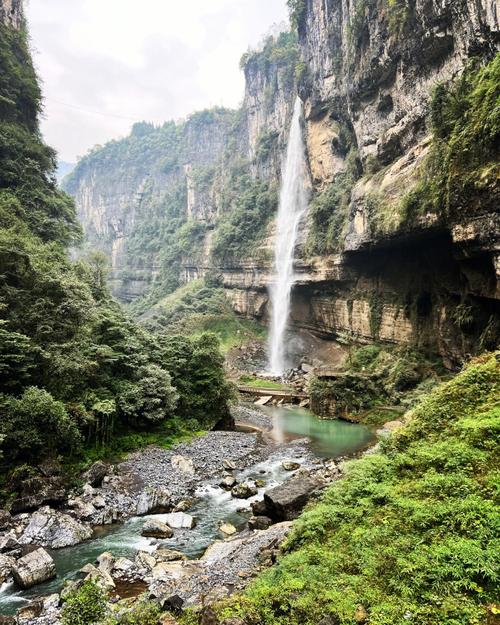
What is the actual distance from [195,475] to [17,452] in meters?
5.94

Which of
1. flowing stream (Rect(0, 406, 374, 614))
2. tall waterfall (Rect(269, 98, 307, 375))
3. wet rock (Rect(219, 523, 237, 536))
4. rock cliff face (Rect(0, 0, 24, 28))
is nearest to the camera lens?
flowing stream (Rect(0, 406, 374, 614))

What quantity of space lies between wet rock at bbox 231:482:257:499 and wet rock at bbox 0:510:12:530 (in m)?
6.21

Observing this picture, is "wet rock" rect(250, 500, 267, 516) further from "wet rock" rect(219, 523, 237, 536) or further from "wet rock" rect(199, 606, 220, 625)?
"wet rock" rect(199, 606, 220, 625)

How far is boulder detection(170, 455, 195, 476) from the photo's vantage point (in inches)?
574

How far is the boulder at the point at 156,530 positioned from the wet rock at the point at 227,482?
3.53 meters

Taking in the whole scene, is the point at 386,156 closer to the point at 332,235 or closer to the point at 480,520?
the point at 332,235

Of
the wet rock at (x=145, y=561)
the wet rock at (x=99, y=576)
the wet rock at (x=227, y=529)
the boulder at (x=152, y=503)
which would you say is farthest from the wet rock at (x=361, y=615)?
the boulder at (x=152, y=503)

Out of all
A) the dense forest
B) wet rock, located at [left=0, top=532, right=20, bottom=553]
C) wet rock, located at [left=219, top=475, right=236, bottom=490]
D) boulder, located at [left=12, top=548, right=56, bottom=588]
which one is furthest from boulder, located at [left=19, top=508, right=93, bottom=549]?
wet rock, located at [left=219, top=475, right=236, bottom=490]

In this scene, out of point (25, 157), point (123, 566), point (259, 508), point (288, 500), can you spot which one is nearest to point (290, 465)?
point (259, 508)

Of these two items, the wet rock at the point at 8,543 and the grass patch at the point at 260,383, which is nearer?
the wet rock at the point at 8,543

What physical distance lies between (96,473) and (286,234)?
39909mm

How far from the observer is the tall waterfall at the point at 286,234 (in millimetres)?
45156

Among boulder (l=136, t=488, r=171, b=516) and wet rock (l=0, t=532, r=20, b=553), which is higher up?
wet rock (l=0, t=532, r=20, b=553)

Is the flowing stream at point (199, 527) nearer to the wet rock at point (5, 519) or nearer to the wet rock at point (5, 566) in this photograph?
the wet rock at point (5, 566)
